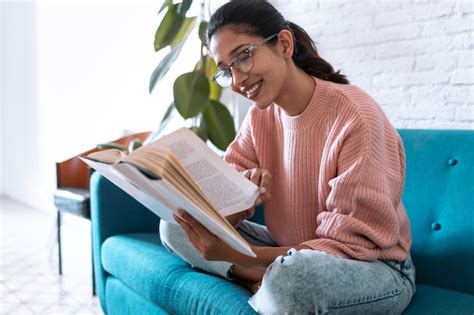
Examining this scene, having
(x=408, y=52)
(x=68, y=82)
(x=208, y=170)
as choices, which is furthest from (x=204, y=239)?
(x=68, y=82)

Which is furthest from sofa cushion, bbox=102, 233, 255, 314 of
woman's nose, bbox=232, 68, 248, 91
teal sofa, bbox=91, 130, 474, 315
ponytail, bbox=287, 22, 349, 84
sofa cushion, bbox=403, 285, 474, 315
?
ponytail, bbox=287, 22, 349, 84

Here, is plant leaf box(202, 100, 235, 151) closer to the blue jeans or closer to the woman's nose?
the woman's nose

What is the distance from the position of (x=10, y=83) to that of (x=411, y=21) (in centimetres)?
392

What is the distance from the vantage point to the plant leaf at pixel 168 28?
2609mm

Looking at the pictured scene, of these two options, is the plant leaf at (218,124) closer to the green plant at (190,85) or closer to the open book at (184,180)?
the green plant at (190,85)

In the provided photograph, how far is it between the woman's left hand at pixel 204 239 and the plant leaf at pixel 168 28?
150cm

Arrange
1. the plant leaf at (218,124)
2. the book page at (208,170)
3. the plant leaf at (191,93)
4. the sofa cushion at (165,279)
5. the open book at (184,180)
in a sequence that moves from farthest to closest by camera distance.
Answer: the plant leaf at (218,124), the plant leaf at (191,93), the sofa cushion at (165,279), the book page at (208,170), the open book at (184,180)

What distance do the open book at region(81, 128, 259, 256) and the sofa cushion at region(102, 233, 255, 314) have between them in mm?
197

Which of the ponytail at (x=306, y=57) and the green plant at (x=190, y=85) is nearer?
the ponytail at (x=306, y=57)

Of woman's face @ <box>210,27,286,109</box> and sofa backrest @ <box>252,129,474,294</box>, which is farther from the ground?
woman's face @ <box>210,27,286,109</box>

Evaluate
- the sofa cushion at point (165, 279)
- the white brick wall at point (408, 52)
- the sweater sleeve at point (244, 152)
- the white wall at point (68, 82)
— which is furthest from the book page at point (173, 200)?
the white wall at point (68, 82)

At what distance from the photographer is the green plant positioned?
252 centimetres

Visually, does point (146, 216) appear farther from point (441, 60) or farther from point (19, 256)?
point (19, 256)

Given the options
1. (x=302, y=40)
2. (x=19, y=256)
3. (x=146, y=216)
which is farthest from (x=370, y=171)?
(x=19, y=256)
